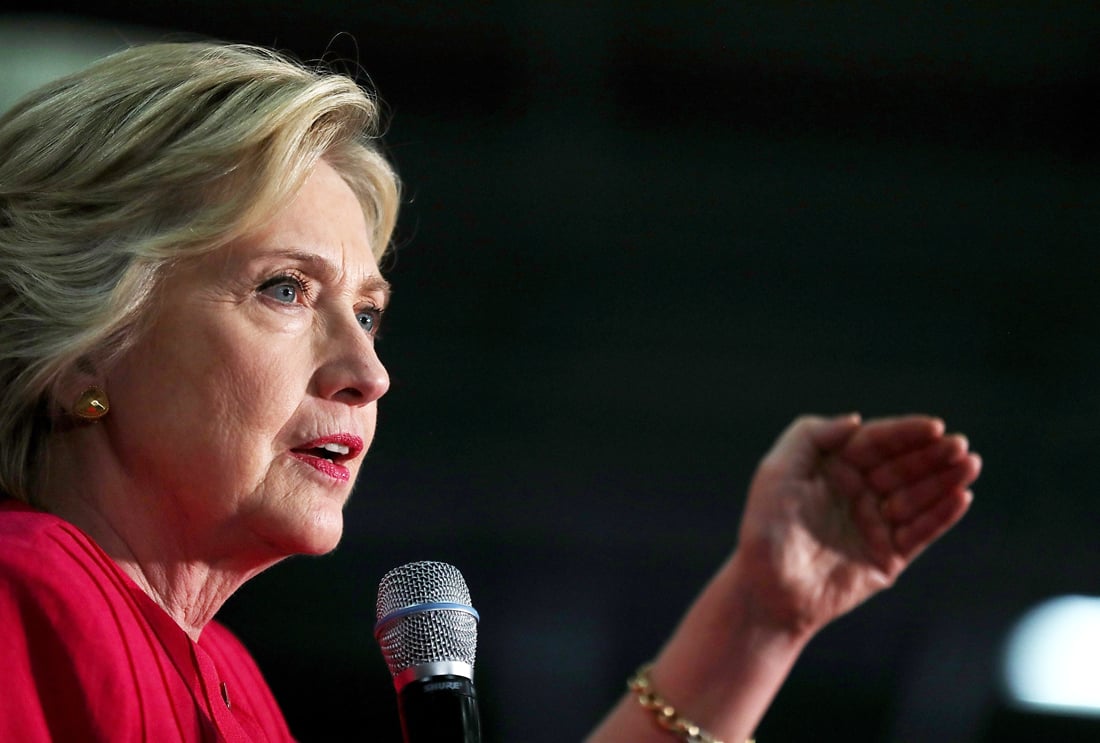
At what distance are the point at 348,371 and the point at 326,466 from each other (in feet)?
0.37

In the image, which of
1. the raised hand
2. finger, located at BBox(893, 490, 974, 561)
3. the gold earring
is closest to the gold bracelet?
the raised hand

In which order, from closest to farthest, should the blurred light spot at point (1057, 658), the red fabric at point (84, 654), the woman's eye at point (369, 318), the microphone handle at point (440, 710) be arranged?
the microphone handle at point (440, 710)
the red fabric at point (84, 654)
the woman's eye at point (369, 318)
the blurred light spot at point (1057, 658)

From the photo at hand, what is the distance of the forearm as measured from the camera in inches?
55.9

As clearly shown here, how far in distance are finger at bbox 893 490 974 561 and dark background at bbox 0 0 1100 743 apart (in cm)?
127

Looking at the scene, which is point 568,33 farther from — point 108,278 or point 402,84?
point 108,278

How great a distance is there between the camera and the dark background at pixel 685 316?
2486 mm

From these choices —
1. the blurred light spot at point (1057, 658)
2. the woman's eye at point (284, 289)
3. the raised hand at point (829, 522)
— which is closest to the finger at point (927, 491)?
the raised hand at point (829, 522)

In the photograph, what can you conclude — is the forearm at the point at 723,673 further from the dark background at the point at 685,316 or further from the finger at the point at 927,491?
the dark background at the point at 685,316

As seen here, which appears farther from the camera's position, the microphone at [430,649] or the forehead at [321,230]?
the forehead at [321,230]

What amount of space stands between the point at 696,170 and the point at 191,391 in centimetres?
157

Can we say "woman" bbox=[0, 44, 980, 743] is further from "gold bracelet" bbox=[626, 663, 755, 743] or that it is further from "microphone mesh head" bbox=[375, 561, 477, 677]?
"microphone mesh head" bbox=[375, 561, 477, 677]

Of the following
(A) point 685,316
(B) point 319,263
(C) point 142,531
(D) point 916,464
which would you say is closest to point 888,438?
(D) point 916,464

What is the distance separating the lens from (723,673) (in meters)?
1.43

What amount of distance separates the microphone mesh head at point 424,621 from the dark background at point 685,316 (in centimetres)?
131
